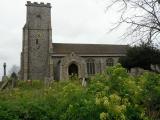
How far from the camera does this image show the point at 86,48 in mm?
58906

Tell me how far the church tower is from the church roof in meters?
2.17

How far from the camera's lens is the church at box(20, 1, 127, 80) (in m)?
53.3

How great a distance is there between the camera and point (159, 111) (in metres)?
8.77

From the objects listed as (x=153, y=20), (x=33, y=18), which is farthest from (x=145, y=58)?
(x=153, y=20)

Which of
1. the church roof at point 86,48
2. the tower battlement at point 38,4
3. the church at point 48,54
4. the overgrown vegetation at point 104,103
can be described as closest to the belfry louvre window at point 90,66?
the church at point 48,54

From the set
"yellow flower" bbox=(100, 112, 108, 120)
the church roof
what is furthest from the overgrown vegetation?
the church roof

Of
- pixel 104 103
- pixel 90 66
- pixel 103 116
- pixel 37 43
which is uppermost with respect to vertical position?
pixel 37 43

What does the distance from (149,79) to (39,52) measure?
4685 centimetres

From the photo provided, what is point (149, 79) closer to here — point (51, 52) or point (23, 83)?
point (23, 83)

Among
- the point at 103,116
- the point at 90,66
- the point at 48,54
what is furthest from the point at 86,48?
the point at 103,116

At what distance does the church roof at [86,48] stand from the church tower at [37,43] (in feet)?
7.12

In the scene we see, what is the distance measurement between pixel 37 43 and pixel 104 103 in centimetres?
4985

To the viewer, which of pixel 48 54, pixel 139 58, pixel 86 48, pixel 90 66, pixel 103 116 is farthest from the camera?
pixel 86 48

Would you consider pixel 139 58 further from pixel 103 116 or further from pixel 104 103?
pixel 103 116
